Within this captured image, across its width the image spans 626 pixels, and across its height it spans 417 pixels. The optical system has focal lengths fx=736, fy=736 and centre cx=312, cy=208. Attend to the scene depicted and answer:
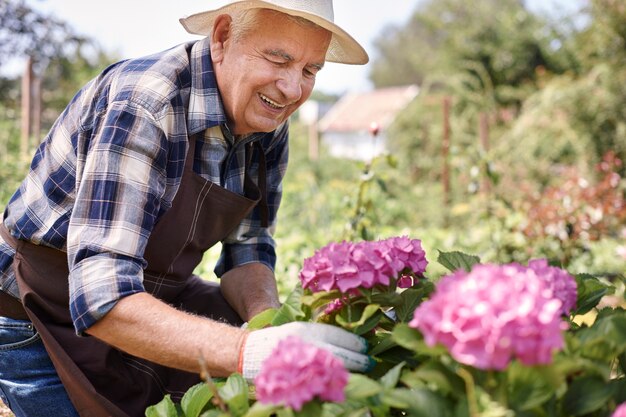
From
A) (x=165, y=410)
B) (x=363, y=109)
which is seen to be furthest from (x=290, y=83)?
(x=363, y=109)

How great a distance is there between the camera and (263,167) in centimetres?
231

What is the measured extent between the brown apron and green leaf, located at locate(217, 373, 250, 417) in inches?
25.8

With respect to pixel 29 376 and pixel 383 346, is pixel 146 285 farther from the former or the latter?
pixel 383 346

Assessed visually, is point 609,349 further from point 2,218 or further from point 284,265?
point 284,265

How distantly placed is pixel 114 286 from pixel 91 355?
0.49 m

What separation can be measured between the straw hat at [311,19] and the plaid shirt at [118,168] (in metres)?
0.10

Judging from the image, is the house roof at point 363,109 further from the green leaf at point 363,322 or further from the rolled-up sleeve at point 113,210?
the green leaf at point 363,322

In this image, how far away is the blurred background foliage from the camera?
5.42m

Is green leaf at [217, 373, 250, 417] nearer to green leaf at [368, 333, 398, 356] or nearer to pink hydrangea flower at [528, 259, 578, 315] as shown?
green leaf at [368, 333, 398, 356]

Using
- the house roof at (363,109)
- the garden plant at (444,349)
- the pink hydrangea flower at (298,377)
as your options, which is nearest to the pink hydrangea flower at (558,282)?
the garden plant at (444,349)

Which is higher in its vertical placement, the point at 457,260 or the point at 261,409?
the point at 457,260

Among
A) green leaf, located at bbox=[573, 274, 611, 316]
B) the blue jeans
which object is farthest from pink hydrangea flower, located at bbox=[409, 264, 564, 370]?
the blue jeans

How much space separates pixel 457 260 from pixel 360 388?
0.50m

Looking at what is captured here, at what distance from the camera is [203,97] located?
1930mm
